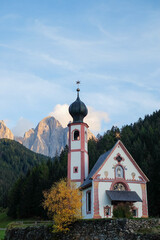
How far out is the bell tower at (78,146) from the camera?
4131 centimetres

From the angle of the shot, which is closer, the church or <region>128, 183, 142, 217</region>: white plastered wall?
the church

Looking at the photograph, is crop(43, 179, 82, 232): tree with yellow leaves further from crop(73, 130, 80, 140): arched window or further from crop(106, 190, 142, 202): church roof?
crop(73, 130, 80, 140): arched window

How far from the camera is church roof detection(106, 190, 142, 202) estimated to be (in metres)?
34.3

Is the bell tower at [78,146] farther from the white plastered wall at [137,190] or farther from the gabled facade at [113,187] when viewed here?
the white plastered wall at [137,190]

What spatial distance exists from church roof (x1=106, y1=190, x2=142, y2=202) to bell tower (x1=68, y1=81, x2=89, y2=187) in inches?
264

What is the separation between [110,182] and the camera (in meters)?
36.3

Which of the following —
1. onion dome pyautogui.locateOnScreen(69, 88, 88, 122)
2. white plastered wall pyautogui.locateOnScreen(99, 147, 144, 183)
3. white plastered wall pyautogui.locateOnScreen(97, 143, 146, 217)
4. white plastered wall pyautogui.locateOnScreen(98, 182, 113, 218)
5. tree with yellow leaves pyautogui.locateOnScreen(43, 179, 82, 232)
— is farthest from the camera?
onion dome pyautogui.locateOnScreen(69, 88, 88, 122)

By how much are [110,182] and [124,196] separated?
7.85 feet

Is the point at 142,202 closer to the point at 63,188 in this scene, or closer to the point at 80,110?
the point at 63,188

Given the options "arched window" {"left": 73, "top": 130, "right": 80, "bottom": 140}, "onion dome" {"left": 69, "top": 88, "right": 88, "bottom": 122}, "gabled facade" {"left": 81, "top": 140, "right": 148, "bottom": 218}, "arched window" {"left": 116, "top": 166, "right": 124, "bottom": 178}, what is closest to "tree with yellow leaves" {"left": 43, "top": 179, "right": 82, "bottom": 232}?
"gabled facade" {"left": 81, "top": 140, "right": 148, "bottom": 218}

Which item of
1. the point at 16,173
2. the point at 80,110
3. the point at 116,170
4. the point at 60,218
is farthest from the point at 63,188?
the point at 16,173

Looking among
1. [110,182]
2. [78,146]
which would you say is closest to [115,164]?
[110,182]

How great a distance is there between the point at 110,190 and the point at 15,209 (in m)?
46.6

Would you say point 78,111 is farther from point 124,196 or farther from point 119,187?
point 124,196
